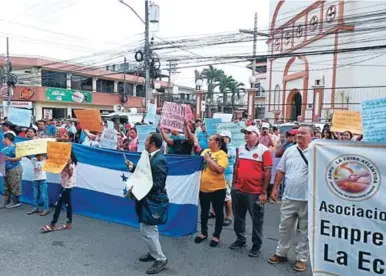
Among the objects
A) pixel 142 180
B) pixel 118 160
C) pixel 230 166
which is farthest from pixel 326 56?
pixel 142 180

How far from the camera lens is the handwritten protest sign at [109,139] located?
272 inches

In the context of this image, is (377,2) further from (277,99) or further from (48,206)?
(48,206)

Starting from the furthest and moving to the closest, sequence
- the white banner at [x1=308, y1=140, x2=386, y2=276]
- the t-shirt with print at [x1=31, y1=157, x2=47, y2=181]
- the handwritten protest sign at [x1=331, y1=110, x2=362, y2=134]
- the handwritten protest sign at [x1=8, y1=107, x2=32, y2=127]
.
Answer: the handwritten protest sign at [x1=8, y1=107, x2=32, y2=127] < the handwritten protest sign at [x1=331, y1=110, x2=362, y2=134] < the t-shirt with print at [x1=31, y1=157, x2=47, y2=181] < the white banner at [x1=308, y1=140, x2=386, y2=276]

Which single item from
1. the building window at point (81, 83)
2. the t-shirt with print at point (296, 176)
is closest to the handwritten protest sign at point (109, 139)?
the t-shirt with print at point (296, 176)

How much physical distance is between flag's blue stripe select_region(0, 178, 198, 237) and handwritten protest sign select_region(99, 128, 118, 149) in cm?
100

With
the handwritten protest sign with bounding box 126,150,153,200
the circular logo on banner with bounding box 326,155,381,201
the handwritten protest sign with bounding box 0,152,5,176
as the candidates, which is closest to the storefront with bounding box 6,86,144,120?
the handwritten protest sign with bounding box 0,152,5,176

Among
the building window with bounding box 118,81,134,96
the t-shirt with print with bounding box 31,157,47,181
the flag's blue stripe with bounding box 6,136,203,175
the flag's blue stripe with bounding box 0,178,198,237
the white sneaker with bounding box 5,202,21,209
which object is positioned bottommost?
the white sneaker with bounding box 5,202,21,209

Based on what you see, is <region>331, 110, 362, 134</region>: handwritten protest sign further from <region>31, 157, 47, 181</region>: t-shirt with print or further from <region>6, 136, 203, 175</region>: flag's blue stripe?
<region>31, 157, 47, 181</region>: t-shirt with print

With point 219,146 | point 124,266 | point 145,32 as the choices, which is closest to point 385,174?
point 219,146

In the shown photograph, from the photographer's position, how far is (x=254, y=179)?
4523 mm

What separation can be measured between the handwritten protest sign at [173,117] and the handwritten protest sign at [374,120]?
10.8 ft

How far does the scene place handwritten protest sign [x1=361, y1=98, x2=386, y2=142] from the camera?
9.58 ft

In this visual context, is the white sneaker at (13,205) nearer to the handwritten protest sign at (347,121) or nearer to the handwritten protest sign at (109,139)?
the handwritten protest sign at (109,139)

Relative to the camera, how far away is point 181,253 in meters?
4.67
